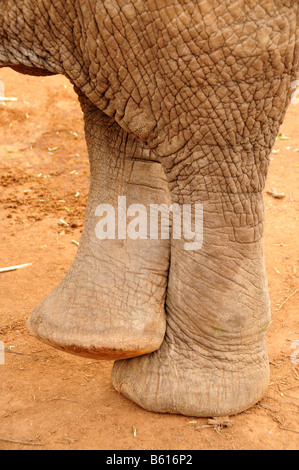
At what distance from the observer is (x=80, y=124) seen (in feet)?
13.8

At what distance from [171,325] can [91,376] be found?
31cm

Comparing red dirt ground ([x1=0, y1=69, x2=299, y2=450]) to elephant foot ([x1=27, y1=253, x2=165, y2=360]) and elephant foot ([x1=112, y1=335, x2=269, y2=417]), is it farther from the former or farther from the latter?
elephant foot ([x1=27, y1=253, x2=165, y2=360])

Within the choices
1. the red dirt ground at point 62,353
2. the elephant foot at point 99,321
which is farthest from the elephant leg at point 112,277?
the red dirt ground at point 62,353

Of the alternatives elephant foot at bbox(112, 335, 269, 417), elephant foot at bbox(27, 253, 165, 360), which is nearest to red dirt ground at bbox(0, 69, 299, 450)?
elephant foot at bbox(112, 335, 269, 417)

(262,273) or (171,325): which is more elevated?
(262,273)

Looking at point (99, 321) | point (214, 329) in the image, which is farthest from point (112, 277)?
point (214, 329)

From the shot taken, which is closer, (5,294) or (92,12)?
(92,12)

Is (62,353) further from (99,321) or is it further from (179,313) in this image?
(179,313)

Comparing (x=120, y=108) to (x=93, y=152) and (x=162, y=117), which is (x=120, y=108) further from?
(x=93, y=152)

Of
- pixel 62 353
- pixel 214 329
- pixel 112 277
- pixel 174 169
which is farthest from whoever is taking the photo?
pixel 62 353

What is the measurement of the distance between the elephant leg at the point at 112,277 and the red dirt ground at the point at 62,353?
16 cm

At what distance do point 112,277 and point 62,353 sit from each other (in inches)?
15.0

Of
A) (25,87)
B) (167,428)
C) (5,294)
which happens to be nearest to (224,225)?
(167,428)

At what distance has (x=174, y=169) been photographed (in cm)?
158
